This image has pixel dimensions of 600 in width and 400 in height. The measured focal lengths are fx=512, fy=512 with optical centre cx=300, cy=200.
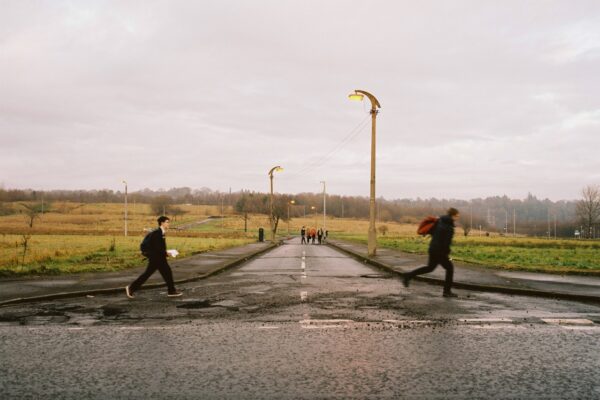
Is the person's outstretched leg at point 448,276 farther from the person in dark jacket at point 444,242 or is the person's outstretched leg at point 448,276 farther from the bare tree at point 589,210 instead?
the bare tree at point 589,210

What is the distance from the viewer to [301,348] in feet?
21.2

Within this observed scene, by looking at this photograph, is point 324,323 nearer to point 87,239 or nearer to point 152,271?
point 152,271

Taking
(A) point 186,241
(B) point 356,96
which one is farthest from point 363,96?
(A) point 186,241

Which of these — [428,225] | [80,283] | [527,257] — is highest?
[428,225]

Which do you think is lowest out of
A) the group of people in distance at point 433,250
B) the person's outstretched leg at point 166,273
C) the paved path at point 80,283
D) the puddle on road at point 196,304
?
the paved path at point 80,283

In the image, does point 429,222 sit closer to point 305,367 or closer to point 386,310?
point 386,310

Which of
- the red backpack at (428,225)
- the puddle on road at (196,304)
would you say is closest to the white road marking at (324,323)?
the puddle on road at (196,304)

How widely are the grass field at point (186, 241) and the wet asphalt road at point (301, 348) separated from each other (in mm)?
2462

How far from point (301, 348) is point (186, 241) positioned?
1714 inches

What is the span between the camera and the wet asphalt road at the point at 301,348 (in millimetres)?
4918

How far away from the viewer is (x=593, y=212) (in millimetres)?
117438

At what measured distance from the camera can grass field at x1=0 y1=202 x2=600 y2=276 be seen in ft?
67.0

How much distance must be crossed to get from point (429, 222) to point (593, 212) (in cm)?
12435

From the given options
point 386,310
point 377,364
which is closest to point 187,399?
point 377,364
